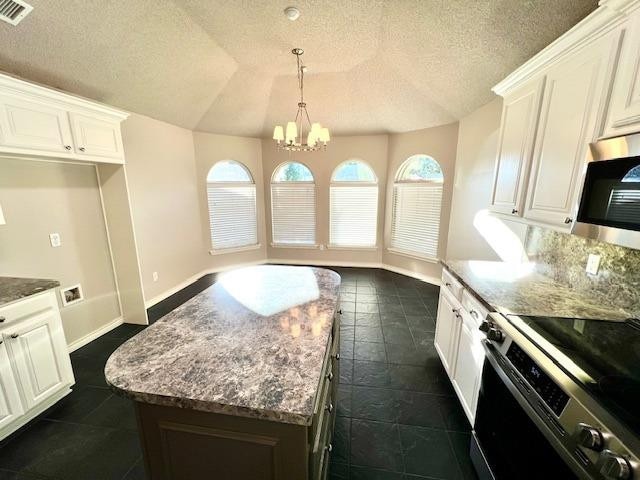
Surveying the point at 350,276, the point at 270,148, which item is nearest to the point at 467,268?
the point at 350,276

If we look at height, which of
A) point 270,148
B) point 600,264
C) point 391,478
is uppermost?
point 270,148

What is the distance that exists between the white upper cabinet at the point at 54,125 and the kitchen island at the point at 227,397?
6.45ft

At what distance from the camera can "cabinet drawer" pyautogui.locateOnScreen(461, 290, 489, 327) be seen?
1575 mm

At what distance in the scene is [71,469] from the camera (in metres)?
1.57

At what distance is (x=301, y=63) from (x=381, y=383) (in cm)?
359

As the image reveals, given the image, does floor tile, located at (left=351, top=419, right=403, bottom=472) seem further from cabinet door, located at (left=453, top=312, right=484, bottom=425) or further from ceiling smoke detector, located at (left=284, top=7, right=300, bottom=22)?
ceiling smoke detector, located at (left=284, top=7, right=300, bottom=22)

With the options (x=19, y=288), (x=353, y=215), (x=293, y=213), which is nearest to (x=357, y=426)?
(x=19, y=288)

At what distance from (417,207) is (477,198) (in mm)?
1282

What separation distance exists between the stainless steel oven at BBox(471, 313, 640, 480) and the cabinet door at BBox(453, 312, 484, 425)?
6.3 inches

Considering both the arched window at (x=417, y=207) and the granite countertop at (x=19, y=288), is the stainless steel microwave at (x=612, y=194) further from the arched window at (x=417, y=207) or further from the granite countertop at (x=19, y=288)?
the granite countertop at (x=19, y=288)

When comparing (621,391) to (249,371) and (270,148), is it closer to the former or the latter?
(249,371)

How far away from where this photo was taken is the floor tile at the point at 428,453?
1564mm

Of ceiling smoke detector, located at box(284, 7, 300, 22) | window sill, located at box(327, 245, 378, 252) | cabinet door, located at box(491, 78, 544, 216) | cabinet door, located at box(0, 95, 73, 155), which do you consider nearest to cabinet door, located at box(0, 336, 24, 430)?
cabinet door, located at box(0, 95, 73, 155)

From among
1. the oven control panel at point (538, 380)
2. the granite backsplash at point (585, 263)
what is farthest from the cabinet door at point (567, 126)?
the oven control panel at point (538, 380)
